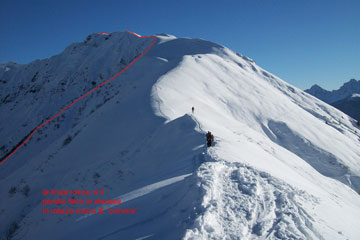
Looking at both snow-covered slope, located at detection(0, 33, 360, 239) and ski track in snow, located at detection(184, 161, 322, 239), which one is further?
snow-covered slope, located at detection(0, 33, 360, 239)

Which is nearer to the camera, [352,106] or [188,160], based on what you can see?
[188,160]

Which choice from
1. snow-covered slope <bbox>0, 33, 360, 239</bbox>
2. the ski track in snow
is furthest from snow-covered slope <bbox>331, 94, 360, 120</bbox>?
the ski track in snow

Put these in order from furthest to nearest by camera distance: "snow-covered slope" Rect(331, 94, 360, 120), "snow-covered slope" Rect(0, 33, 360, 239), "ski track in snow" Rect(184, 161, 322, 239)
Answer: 1. "snow-covered slope" Rect(331, 94, 360, 120)
2. "snow-covered slope" Rect(0, 33, 360, 239)
3. "ski track in snow" Rect(184, 161, 322, 239)

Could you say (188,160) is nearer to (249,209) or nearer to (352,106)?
(249,209)

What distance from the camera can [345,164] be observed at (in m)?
24.0

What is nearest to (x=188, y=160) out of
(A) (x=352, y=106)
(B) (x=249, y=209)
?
(B) (x=249, y=209)

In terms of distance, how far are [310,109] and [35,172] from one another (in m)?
44.5

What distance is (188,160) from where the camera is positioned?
11.9m

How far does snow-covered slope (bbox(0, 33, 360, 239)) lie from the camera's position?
686 centimetres

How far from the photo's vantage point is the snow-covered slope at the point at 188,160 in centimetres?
686

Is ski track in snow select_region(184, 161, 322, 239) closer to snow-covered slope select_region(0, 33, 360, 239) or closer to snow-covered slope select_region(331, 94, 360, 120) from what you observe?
snow-covered slope select_region(0, 33, 360, 239)

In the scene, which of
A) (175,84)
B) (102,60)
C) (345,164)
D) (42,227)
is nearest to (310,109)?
(345,164)

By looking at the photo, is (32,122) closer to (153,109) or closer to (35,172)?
(35,172)

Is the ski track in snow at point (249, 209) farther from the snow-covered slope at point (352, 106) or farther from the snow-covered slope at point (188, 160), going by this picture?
the snow-covered slope at point (352, 106)
